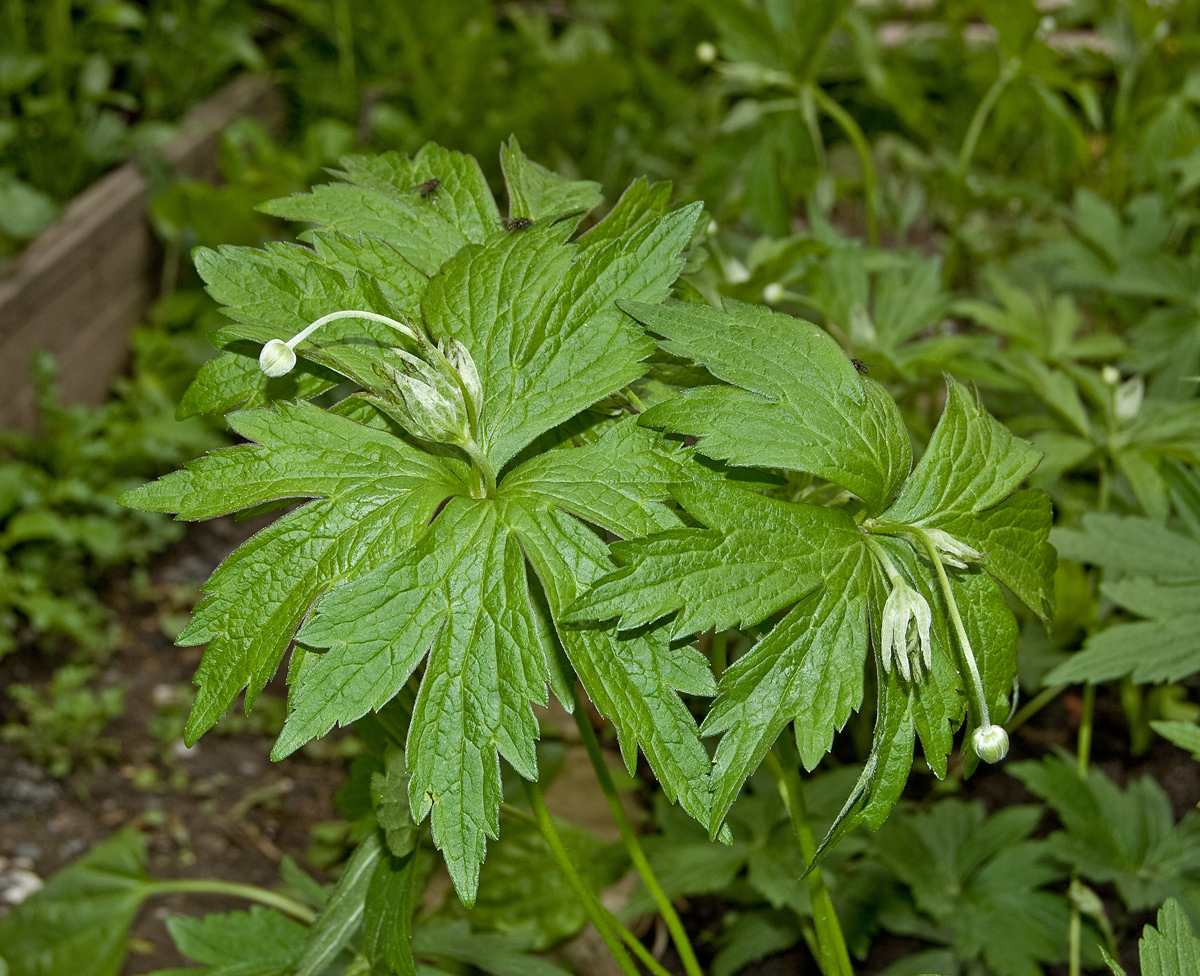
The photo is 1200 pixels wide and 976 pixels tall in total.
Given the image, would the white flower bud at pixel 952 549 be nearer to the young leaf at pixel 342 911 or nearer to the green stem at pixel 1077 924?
the young leaf at pixel 342 911

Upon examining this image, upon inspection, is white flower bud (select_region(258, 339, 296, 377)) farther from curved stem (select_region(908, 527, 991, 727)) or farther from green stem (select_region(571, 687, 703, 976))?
curved stem (select_region(908, 527, 991, 727))

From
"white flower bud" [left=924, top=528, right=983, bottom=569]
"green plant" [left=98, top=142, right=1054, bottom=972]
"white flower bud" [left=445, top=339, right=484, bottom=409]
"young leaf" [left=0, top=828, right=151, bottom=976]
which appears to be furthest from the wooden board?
"white flower bud" [left=924, top=528, right=983, bottom=569]

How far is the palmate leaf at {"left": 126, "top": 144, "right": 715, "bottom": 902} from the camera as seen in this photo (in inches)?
35.6

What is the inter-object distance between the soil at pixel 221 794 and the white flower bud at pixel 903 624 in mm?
1073

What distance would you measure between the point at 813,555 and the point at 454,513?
32cm

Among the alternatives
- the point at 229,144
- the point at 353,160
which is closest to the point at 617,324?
the point at 353,160

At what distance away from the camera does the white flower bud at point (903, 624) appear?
0.89 meters

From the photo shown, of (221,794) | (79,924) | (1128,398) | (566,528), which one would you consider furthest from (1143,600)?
(221,794)

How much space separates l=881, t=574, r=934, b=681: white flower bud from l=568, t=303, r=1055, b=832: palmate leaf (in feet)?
0.05

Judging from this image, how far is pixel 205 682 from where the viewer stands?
2.96ft

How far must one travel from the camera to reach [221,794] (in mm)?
2189

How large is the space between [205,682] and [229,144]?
288 centimetres

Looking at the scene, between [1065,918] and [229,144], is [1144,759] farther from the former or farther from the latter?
[229,144]

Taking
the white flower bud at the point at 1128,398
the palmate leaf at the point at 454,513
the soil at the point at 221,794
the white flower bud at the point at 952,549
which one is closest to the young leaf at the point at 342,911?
the palmate leaf at the point at 454,513
